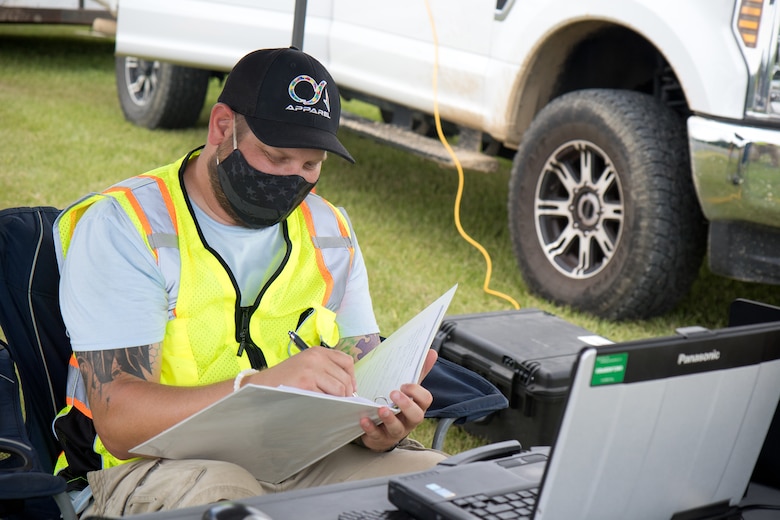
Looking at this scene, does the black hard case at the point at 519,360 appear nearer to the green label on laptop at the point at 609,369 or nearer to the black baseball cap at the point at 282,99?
the black baseball cap at the point at 282,99

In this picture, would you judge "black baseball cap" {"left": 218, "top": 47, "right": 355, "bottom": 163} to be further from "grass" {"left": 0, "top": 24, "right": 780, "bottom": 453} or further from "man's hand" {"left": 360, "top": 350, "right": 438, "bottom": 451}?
"grass" {"left": 0, "top": 24, "right": 780, "bottom": 453}

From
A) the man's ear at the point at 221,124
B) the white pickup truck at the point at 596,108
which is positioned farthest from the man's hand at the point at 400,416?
the white pickup truck at the point at 596,108

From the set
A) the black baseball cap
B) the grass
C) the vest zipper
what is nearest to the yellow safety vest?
the vest zipper

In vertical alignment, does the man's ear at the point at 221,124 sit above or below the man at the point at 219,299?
above

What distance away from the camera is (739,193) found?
415cm

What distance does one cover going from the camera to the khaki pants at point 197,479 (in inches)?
77.1

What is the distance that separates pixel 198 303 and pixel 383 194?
4866 mm

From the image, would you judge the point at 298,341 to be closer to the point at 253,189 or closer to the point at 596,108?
the point at 253,189

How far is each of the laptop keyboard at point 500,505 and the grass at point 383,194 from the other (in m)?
2.23

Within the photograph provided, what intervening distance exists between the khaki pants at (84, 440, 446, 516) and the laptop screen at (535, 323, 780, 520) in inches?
32.2

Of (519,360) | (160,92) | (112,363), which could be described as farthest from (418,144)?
(112,363)

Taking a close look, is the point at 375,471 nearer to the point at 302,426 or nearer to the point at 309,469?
the point at 309,469

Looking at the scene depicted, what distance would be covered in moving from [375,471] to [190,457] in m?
0.44

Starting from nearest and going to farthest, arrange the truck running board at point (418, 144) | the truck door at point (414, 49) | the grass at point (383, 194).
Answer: the grass at point (383, 194) → the truck door at point (414, 49) → the truck running board at point (418, 144)
